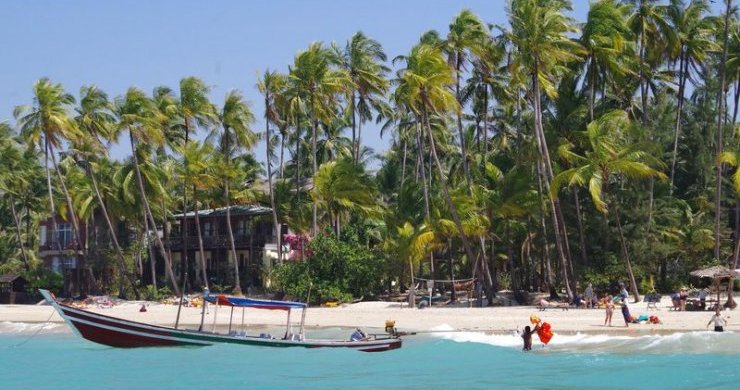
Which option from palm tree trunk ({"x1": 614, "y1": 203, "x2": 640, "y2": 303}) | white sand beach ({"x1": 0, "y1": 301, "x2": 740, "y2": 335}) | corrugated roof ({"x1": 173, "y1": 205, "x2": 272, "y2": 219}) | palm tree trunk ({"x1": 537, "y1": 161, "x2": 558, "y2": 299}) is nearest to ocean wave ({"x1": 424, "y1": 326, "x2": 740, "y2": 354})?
white sand beach ({"x1": 0, "y1": 301, "x2": 740, "y2": 335})

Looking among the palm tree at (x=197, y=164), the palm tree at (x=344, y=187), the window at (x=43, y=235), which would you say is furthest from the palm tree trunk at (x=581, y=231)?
the window at (x=43, y=235)

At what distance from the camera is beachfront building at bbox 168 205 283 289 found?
6162cm

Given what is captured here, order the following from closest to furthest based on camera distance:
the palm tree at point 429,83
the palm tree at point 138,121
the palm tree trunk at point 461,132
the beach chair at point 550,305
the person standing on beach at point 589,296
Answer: the person standing on beach at point 589,296 < the beach chair at point 550,305 < the palm tree at point 429,83 < the palm tree trunk at point 461,132 < the palm tree at point 138,121

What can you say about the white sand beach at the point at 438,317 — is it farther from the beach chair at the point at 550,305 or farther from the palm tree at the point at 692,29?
the palm tree at the point at 692,29

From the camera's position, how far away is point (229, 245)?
61.8 metres

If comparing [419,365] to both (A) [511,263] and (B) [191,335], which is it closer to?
(B) [191,335]

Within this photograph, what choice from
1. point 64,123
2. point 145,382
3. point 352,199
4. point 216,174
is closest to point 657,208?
point 352,199

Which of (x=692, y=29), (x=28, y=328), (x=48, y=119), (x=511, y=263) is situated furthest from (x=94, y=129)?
(x=692, y=29)

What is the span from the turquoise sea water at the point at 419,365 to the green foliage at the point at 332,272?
13.9 metres

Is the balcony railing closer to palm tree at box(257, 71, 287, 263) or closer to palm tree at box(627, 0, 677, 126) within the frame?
palm tree at box(257, 71, 287, 263)

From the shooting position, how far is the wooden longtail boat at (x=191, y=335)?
30688mm

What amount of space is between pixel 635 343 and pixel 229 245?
35.2 m

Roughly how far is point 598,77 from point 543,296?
34.2ft

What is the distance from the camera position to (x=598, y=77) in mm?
45000
